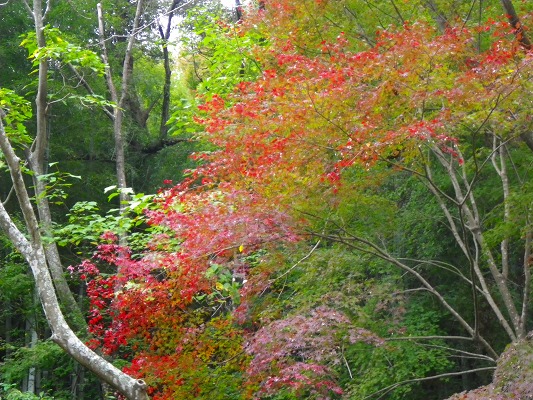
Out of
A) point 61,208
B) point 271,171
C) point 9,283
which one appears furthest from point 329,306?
point 61,208

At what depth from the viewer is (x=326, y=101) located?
5070 millimetres

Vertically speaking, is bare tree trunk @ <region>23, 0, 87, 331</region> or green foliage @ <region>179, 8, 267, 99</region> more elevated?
green foliage @ <region>179, 8, 267, 99</region>

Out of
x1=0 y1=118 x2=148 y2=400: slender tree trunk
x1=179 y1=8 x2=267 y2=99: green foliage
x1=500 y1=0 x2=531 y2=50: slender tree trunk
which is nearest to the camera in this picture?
x1=0 y1=118 x2=148 y2=400: slender tree trunk

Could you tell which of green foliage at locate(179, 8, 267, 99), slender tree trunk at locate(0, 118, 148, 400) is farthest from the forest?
green foliage at locate(179, 8, 267, 99)

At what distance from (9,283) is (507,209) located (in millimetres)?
6771

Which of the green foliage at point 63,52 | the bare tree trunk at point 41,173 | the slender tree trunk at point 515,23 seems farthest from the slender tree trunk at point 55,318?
the slender tree trunk at point 515,23

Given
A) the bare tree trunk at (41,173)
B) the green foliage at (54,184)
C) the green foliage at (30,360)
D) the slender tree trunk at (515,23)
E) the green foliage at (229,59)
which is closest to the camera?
the slender tree trunk at (515,23)

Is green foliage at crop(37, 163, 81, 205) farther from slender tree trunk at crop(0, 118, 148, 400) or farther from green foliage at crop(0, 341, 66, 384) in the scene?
green foliage at crop(0, 341, 66, 384)

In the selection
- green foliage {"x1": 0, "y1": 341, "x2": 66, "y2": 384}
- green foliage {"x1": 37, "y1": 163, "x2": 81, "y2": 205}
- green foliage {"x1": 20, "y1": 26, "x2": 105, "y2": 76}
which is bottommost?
green foliage {"x1": 0, "y1": 341, "x2": 66, "y2": 384}

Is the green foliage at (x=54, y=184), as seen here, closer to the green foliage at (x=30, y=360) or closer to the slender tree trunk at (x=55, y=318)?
the slender tree trunk at (x=55, y=318)

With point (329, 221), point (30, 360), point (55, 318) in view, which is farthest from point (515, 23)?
point (30, 360)

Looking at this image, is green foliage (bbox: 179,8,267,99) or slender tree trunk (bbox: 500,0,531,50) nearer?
slender tree trunk (bbox: 500,0,531,50)

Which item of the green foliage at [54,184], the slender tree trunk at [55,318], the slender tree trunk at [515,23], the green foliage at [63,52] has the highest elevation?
the green foliage at [63,52]

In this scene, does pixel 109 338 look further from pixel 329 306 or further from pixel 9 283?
pixel 9 283
